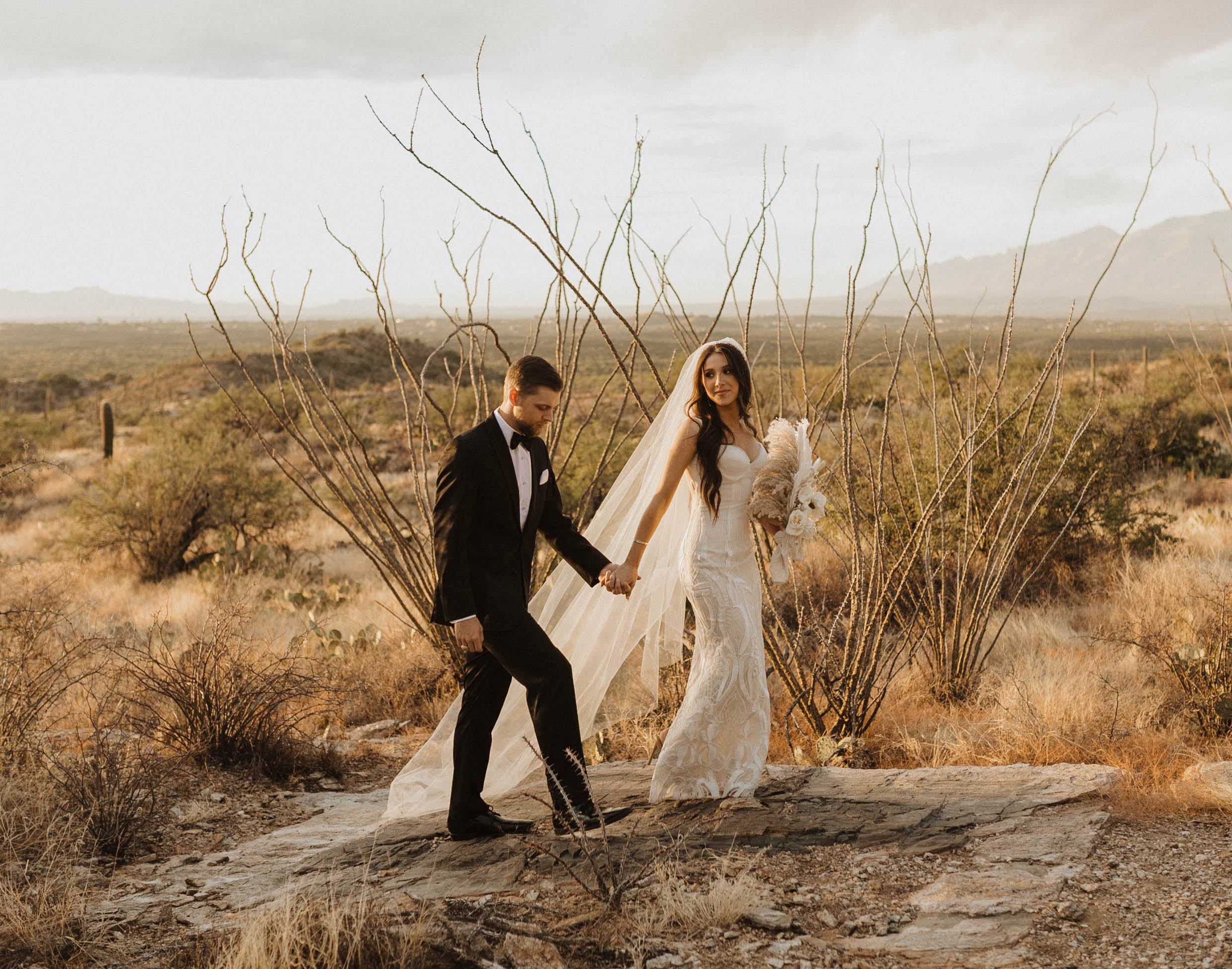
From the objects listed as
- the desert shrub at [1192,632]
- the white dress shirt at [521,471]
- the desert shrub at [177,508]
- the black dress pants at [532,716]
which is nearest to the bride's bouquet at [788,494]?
the white dress shirt at [521,471]

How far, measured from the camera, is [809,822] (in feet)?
11.7

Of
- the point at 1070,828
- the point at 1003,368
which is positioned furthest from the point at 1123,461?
the point at 1070,828

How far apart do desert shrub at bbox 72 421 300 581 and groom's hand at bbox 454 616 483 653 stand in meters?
7.55

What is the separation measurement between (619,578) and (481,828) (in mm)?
1100

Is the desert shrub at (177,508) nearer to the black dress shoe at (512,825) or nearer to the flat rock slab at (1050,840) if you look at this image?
the black dress shoe at (512,825)

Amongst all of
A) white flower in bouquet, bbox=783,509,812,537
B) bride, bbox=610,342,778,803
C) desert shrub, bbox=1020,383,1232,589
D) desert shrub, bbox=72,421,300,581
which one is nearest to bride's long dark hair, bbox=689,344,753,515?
bride, bbox=610,342,778,803

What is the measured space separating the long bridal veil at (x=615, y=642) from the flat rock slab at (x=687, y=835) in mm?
170

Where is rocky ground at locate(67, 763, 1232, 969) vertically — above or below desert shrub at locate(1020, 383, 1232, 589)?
below

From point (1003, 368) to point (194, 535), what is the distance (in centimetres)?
Answer: 934

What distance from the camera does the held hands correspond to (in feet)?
12.3

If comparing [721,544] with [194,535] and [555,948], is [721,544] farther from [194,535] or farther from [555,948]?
[194,535]

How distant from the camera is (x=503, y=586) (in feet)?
11.5

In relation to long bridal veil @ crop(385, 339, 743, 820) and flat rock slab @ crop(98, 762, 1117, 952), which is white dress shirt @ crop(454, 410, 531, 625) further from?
flat rock slab @ crop(98, 762, 1117, 952)

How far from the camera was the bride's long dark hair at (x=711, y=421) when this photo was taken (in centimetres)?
374
